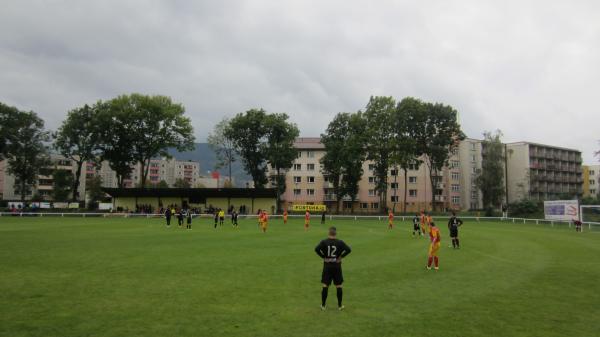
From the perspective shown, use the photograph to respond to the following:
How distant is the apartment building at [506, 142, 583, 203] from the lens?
99250 millimetres

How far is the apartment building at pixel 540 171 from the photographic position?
9925 cm

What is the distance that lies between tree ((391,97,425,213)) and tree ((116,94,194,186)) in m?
35.0

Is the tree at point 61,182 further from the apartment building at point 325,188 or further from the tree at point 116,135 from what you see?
the apartment building at point 325,188

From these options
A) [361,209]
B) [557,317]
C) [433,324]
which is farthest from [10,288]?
[361,209]

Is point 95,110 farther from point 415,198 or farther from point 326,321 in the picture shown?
point 326,321

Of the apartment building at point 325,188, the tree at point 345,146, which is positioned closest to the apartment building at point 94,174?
the apartment building at point 325,188

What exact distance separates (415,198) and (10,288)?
84164 mm

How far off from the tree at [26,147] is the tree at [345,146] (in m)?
54.8

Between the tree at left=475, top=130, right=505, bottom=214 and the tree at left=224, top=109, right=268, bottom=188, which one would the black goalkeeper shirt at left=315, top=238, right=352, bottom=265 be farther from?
the tree at left=475, top=130, right=505, bottom=214

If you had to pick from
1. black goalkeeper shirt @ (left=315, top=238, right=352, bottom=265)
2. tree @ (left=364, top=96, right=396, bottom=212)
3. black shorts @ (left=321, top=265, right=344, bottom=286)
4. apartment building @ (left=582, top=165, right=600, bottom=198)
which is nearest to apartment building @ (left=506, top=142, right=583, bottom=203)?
apartment building @ (left=582, top=165, right=600, bottom=198)

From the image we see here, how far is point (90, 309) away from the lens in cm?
923

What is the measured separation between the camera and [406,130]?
6500 cm

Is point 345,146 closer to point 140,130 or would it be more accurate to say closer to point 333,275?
point 140,130

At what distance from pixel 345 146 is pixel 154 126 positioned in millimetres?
31723
